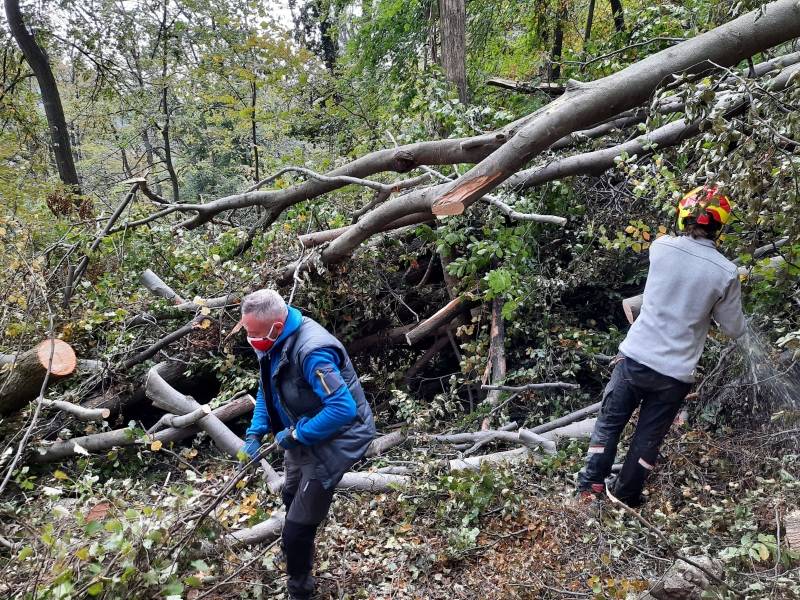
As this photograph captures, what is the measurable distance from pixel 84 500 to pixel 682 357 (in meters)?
3.88

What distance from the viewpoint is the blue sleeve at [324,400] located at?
279 cm

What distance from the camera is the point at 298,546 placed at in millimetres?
3029

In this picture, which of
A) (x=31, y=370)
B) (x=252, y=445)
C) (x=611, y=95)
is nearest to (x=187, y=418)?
(x=31, y=370)

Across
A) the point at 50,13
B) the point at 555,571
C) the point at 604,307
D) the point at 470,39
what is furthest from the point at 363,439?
the point at 50,13

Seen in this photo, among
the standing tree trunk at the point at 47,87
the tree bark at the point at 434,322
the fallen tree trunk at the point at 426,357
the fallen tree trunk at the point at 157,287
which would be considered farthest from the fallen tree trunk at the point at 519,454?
the standing tree trunk at the point at 47,87

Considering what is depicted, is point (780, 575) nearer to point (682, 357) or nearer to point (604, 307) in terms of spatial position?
point (682, 357)

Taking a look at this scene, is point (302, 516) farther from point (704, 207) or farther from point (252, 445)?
point (704, 207)

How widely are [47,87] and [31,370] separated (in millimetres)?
7974

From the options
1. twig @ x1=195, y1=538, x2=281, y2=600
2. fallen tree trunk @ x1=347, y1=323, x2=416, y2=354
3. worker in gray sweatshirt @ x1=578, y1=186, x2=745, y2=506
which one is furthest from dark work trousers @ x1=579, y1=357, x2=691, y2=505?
fallen tree trunk @ x1=347, y1=323, x2=416, y2=354

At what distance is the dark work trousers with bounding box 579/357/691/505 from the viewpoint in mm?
3227

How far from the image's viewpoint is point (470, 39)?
9.05 m

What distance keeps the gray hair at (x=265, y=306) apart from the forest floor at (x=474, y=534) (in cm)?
107

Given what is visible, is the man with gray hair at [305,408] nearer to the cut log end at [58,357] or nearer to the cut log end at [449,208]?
the cut log end at [449,208]

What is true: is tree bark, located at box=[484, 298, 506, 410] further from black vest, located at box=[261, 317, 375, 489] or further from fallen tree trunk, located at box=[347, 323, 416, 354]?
black vest, located at box=[261, 317, 375, 489]
